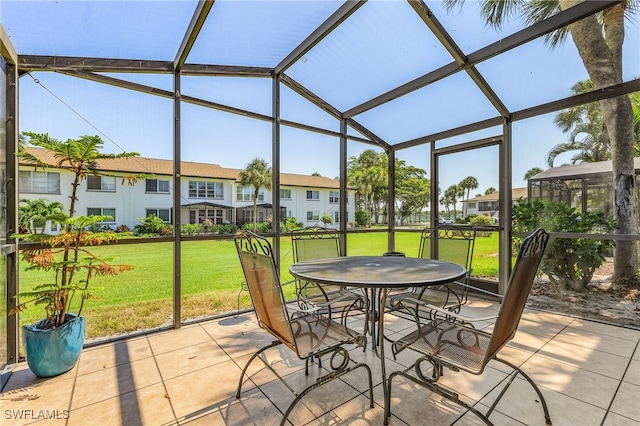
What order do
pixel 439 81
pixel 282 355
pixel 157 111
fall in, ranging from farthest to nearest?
pixel 439 81, pixel 157 111, pixel 282 355

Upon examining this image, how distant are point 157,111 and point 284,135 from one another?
1618mm

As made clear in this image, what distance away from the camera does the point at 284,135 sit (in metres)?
4.21

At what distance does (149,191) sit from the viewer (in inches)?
142

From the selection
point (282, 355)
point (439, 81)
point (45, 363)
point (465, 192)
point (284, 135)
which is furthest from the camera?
point (465, 192)

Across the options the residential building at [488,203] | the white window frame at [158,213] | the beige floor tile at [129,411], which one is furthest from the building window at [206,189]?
the residential building at [488,203]

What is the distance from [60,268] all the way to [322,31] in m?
3.22

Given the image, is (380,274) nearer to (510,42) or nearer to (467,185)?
(510,42)

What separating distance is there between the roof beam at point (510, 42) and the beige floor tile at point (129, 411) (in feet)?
13.7

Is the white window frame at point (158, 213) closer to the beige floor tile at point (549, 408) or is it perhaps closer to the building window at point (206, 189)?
the building window at point (206, 189)

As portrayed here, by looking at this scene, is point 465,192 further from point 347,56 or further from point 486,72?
point 347,56

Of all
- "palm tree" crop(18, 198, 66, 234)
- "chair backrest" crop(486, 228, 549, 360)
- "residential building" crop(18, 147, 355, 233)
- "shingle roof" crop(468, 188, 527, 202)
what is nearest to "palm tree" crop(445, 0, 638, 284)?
"shingle roof" crop(468, 188, 527, 202)

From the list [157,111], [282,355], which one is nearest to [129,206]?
[157,111]

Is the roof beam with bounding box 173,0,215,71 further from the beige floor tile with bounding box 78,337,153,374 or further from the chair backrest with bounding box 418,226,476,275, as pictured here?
the chair backrest with bounding box 418,226,476,275

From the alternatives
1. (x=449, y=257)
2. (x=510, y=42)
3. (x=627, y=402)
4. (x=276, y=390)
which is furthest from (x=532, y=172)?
(x=276, y=390)
